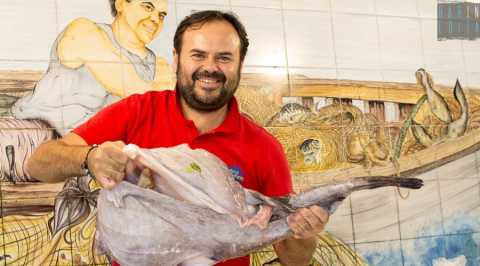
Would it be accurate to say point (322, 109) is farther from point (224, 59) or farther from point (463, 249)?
point (224, 59)

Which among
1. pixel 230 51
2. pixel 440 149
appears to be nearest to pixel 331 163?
pixel 440 149

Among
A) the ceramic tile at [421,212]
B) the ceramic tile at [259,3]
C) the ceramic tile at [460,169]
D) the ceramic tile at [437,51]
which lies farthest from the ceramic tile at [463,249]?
the ceramic tile at [259,3]

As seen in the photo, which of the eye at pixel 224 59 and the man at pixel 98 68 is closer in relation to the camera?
the eye at pixel 224 59

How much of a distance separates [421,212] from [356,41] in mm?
1002

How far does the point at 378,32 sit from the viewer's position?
3770 millimetres

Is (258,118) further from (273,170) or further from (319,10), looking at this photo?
(273,170)

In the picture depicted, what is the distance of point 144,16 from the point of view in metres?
3.26

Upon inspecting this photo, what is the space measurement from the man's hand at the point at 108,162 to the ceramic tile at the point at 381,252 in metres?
2.21

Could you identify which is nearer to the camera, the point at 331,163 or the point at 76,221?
the point at 76,221

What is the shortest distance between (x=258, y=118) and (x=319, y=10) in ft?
2.28

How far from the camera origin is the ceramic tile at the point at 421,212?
3.69 metres

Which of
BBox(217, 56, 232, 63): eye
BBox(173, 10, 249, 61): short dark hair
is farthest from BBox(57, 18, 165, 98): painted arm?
BBox(217, 56, 232, 63): eye

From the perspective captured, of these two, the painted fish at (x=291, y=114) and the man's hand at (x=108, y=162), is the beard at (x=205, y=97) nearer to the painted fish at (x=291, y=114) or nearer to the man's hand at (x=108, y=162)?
the man's hand at (x=108, y=162)

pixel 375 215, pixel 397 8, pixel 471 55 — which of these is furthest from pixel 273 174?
pixel 471 55
